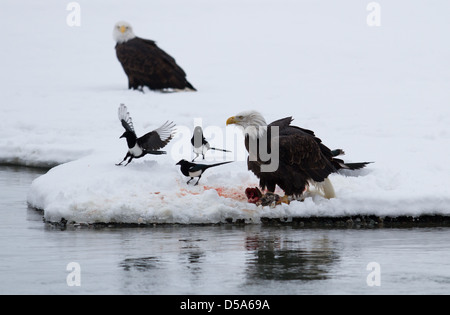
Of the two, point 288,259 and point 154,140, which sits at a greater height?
point 154,140

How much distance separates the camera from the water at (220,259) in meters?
7.60

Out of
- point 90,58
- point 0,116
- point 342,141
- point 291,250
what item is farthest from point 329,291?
point 90,58

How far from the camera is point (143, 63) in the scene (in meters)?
21.6

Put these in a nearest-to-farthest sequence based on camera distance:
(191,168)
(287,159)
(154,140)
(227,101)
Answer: (287,159), (191,168), (154,140), (227,101)

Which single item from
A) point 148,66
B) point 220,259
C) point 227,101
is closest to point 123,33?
point 148,66

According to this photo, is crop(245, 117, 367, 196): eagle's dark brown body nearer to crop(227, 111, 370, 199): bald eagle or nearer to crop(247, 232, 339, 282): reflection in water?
crop(227, 111, 370, 199): bald eagle

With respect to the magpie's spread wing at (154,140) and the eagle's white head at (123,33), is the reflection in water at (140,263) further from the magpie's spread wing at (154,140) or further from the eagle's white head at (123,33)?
the eagle's white head at (123,33)

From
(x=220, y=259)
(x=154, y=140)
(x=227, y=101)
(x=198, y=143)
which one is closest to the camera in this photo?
(x=220, y=259)

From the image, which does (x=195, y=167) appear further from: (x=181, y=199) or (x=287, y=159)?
(x=287, y=159)

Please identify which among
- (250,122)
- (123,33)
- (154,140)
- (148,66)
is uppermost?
(123,33)

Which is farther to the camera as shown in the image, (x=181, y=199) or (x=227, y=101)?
(x=227, y=101)

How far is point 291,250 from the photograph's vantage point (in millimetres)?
9086

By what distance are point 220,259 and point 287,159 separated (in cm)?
255

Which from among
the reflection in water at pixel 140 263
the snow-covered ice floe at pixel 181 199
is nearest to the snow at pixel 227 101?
the snow-covered ice floe at pixel 181 199
